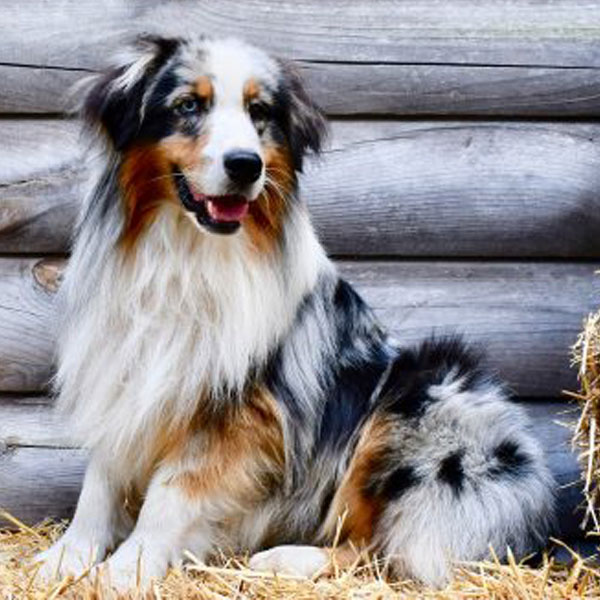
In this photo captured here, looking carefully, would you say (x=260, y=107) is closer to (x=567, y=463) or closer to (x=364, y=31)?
(x=364, y=31)

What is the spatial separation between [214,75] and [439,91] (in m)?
1.04

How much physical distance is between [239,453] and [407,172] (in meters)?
1.22

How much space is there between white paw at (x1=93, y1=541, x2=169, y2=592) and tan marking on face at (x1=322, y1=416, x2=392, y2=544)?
0.51m

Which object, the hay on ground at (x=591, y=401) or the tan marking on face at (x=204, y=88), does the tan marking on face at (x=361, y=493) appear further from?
the tan marking on face at (x=204, y=88)

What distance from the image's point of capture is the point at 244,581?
11.0 feet

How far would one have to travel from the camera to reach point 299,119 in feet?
12.4

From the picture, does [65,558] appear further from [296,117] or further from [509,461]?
[296,117]

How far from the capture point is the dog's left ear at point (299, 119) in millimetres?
3764

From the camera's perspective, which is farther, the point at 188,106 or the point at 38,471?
the point at 38,471

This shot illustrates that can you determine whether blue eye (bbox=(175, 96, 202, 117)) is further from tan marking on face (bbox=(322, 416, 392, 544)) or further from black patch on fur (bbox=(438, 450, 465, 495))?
black patch on fur (bbox=(438, 450, 465, 495))

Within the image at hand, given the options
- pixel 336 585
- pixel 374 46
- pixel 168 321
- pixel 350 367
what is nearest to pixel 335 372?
pixel 350 367

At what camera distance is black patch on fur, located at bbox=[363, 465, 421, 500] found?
3.71 metres

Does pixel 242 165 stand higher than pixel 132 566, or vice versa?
pixel 242 165

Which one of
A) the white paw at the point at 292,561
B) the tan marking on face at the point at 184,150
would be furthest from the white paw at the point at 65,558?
the tan marking on face at the point at 184,150
